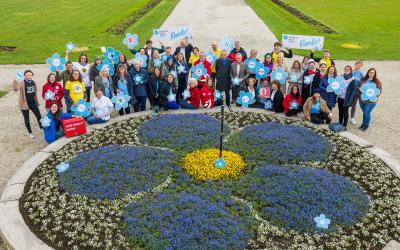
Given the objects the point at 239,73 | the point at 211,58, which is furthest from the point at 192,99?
the point at 211,58

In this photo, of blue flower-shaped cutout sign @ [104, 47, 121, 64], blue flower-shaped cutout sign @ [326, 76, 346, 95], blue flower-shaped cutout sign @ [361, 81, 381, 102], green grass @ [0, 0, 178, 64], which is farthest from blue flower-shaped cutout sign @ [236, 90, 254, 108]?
green grass @ [0, 0, 178, 64]

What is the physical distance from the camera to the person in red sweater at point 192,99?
1273 cm

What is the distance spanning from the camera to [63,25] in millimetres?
28297

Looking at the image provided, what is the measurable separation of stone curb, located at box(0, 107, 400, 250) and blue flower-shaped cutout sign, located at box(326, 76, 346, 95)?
1.16 metres

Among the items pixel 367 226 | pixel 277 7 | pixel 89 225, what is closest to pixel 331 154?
pixel 367 226

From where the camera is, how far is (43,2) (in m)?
39.6

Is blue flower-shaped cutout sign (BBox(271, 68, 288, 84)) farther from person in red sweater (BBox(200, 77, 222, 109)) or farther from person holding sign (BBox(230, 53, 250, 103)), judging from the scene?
person in red sweater (BBox(200, 77, 222, 109))

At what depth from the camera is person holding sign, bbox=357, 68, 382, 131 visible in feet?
37.4

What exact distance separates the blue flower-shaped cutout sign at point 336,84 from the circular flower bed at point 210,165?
156 inches

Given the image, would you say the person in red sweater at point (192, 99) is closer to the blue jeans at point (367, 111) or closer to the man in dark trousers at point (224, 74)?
the man in dark trousers at point (224, 74)

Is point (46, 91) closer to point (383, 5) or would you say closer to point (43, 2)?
point (43, 2)

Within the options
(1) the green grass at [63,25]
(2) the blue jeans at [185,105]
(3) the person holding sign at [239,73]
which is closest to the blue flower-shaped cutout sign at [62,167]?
(2) the blue jeans at [185,105]

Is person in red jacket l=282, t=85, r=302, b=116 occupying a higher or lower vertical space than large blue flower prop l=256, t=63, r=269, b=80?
lower

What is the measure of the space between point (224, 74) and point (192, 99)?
1.49 m
